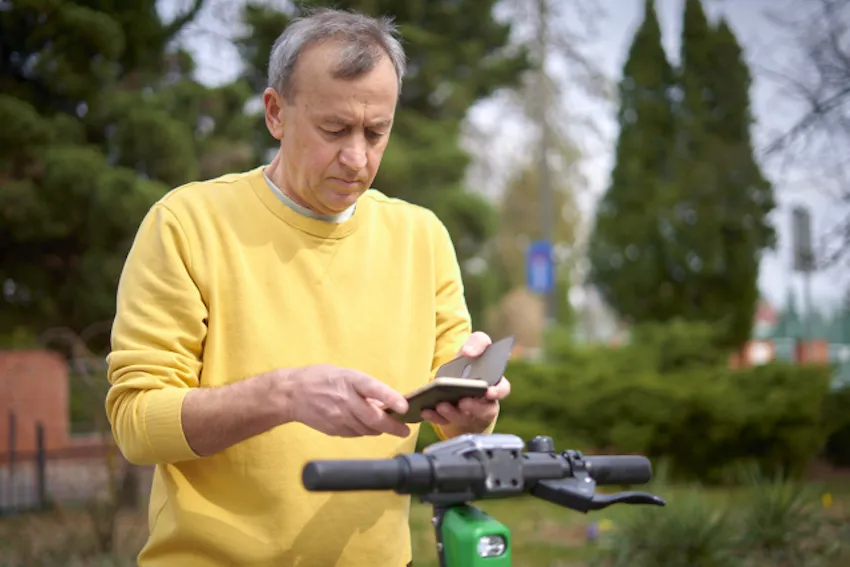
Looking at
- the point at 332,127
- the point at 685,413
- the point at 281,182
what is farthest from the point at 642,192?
the point at 332,127

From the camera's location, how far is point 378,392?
5.31 feet

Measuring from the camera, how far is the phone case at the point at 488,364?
176 cm

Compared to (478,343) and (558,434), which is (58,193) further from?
(478,343)

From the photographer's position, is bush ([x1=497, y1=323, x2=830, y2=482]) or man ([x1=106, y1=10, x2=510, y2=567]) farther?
bush ([x1=497, y1=323, x2=830, y2=482])

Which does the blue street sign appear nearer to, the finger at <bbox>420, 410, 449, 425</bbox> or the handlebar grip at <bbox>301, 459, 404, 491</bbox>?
the finger at <bbox>420, 410, 449, 425</bbox>

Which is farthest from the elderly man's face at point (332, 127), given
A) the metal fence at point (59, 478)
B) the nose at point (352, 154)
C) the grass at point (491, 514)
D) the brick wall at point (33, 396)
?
the brick wall at point (33, 396)

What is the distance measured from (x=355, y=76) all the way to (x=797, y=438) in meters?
9.86

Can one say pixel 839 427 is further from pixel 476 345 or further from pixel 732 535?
pixel 476 345

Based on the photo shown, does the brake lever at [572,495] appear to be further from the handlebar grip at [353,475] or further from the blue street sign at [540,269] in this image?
the blue street sign at [540,269]

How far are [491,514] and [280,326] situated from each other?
6.61 meters

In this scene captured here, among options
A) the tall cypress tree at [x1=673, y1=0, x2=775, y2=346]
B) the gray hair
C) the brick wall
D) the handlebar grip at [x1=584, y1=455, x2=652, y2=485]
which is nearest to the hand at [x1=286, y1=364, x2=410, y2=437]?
the handlebar grip at [x1=584, y1=455, x2=652, y2=485]

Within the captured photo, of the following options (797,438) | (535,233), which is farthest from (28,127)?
(535,233)

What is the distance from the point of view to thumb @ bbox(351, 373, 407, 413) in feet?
5.31

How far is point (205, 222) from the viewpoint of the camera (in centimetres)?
204
